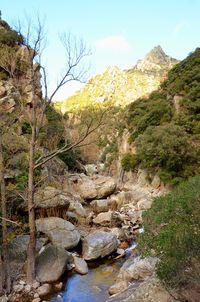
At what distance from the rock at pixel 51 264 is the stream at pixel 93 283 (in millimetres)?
595

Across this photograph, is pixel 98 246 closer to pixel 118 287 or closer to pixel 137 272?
pixel 137 272

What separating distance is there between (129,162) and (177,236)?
27.4m

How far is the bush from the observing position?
27.5 meters

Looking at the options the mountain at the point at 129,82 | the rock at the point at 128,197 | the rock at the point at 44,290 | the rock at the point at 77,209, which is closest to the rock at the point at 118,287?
the rock at the point at 44,290

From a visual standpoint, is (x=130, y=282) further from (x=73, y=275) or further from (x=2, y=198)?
(x=2, y=198)

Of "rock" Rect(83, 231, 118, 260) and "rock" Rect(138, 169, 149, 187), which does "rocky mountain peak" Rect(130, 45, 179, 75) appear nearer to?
"rock" Rect(138, 169, 149, 187)

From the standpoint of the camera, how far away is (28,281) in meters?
12.2

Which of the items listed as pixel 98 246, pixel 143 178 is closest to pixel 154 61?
pixel 143 178

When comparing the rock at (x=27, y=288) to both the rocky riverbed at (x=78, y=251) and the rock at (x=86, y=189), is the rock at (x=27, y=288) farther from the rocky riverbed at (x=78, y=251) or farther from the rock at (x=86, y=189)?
the rock at (x=86, y=189)

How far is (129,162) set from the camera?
3453 centimetres

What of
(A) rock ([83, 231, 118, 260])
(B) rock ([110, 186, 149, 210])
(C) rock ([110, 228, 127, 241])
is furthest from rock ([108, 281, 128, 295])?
(B) rock ([110, 186, 149, 210])

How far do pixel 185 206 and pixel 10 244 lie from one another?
8806mm

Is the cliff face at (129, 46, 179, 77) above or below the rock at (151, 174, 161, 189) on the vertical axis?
above

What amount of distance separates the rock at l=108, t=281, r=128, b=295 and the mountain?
304ft
